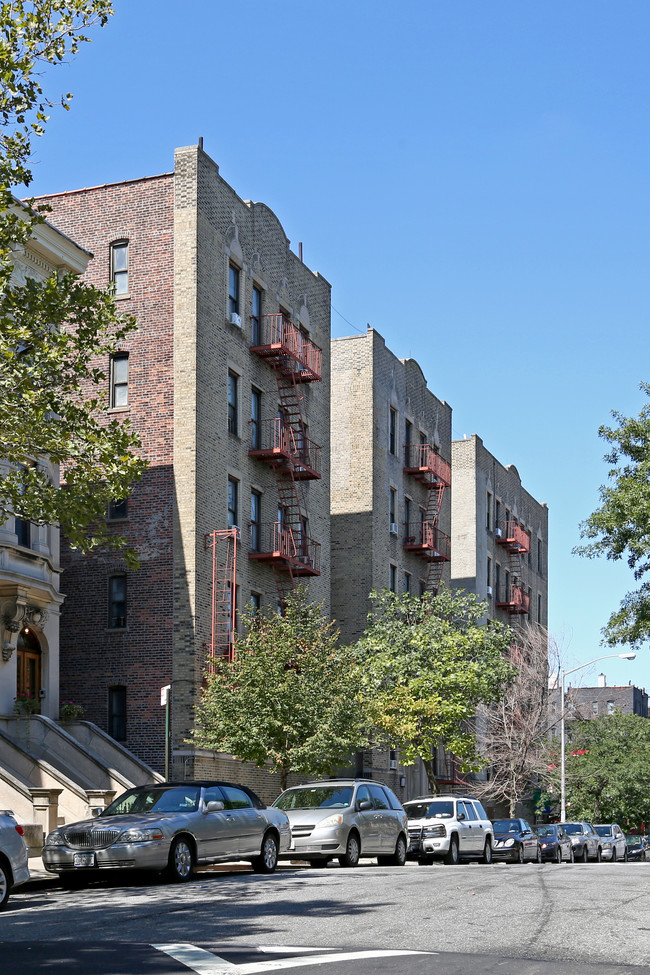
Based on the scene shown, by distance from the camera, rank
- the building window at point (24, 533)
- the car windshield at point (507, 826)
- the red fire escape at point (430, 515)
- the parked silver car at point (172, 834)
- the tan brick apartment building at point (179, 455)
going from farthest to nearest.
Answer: the red fire escape at point (430, 515)
the car windshield at point (507, 826)
the tan brick apartment building at point (179, 455)
the building window at point (24, 533)
the parked silver car at point (172, 834)

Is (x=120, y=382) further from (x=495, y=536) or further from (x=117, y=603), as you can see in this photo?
(x=495, y=536)

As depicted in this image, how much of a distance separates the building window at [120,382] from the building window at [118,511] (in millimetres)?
2747

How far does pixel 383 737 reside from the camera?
40.3 m

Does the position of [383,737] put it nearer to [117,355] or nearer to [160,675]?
[160,675]

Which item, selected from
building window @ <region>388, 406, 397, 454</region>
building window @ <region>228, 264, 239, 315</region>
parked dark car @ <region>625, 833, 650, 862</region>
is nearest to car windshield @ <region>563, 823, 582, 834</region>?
parked dark car @ <region>625, 833, 650, 862</region>

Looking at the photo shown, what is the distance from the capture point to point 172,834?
18.7m

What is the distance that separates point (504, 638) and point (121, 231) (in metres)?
17.5

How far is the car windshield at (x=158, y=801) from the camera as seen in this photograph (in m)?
19.6

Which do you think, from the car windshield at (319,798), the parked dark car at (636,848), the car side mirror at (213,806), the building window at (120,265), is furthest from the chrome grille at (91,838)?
the parked dark car at (636,848)

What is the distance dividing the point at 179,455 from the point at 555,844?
53.3 feet

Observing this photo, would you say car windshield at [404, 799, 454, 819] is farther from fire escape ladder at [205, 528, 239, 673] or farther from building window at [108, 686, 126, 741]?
building window at [108, 686, 126, 741]

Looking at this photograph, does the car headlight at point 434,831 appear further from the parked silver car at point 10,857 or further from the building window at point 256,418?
the building window at point 256,418

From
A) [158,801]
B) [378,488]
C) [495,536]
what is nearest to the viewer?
[158,801]

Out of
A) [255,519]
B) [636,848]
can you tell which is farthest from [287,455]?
[636,848]
